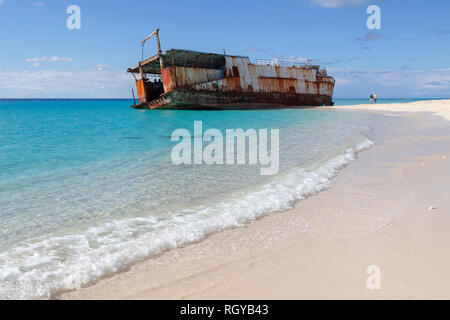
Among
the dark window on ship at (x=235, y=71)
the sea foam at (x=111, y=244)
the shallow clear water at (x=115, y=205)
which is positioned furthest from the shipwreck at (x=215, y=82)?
the sea foam at (x=111, y=244)

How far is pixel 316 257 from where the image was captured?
277cm

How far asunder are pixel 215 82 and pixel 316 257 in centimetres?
3019

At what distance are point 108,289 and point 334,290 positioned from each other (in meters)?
1.64

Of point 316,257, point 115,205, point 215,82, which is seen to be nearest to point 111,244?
point 115,205

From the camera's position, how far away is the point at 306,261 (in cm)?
271

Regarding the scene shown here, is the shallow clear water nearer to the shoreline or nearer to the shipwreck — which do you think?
the shoreline

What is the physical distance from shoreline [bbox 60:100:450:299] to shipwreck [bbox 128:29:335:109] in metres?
25.8

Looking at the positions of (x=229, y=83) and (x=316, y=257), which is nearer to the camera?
(x=316, y=257)

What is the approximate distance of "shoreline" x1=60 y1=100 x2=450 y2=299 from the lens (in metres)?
2.25

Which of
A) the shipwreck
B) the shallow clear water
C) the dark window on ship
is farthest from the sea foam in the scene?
the dark window on ship

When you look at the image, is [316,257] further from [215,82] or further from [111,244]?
[215,82]
